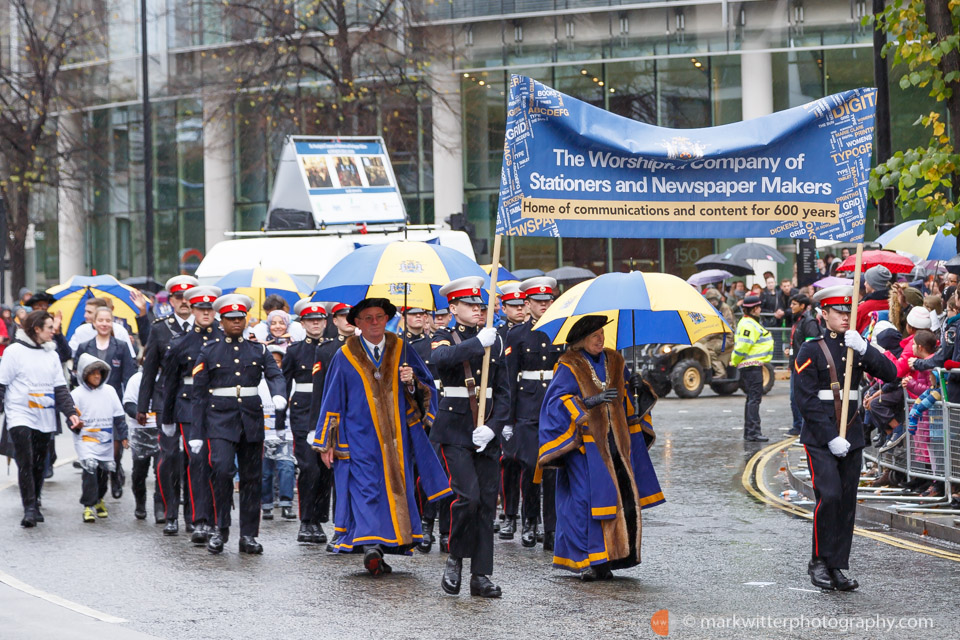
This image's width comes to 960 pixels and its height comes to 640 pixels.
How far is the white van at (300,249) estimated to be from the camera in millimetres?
20469

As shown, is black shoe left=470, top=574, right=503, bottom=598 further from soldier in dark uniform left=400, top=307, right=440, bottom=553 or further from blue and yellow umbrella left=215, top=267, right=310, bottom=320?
blue and yellow umbrella left=215, top=267, right=310, bottom=320

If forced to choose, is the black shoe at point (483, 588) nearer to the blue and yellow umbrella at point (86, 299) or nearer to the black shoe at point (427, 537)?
the black shoe at point (427, 537)

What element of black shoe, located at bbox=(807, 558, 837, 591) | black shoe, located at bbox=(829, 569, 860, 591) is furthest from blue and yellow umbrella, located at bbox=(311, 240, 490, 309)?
black shoe, located at bbox=(829, 569, 860, 591)

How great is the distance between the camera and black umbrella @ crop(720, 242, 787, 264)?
105 feet

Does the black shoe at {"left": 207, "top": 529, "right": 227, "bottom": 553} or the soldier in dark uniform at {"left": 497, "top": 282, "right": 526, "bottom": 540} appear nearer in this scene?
the black shoe at {"left": 207, "top": 529, "right": 227, "bottom": 553}

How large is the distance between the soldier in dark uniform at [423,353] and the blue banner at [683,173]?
212 cm

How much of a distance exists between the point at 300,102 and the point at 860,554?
985 inches

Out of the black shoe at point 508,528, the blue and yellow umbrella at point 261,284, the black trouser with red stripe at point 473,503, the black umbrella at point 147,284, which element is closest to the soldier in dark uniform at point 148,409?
the black shoe at point 508,528

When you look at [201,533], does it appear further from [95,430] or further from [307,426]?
[95,430]

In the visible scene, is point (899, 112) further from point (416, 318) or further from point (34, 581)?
point (34, 581)

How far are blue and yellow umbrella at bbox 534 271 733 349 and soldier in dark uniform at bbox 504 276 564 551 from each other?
0.15m

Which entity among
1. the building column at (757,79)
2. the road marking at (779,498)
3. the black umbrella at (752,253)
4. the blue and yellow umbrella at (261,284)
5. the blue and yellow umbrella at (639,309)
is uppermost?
the building column at (757,79)

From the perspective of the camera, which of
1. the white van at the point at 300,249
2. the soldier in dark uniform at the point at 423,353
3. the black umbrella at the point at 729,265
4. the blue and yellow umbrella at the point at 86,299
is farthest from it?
the black umbrella at the point at 729,265

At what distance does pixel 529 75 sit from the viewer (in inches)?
1618
